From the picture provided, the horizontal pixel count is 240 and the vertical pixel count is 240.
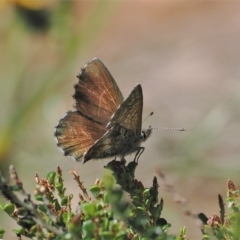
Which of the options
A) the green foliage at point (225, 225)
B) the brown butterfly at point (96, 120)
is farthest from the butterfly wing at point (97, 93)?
the green foliage at point (225, 225)

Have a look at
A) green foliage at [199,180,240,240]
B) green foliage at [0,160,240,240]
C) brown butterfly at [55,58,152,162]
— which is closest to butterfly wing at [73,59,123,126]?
brown butterfly at [55,58,152,162]

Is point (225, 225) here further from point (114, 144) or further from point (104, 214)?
point (114, 144)

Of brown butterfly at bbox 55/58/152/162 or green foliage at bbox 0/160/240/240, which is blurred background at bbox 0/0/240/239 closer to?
green foliage at bbox 0/160/240/240

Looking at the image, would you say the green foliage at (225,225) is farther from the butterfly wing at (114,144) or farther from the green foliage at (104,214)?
the butterfly wing at (114,144)

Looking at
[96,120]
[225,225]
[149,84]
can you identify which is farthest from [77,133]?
[149,84]

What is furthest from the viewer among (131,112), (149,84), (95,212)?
(149,84)

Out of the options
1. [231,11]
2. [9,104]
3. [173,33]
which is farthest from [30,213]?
[231,11]

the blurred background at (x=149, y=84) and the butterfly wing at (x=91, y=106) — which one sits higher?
the blurred background at (x=149, y=84)
